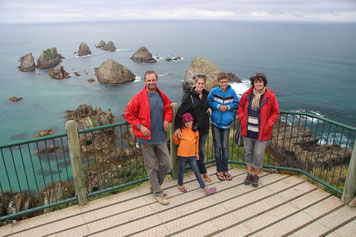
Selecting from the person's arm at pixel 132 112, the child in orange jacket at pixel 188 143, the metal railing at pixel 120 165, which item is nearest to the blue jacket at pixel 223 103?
the child in orange jacket at pixel 188 143

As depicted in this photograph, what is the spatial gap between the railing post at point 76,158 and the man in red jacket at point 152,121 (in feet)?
3.31

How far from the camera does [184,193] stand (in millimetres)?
5715

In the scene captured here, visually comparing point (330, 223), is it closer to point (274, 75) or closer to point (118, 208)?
point (118, 208)

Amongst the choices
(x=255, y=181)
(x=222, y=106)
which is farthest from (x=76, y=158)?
(x=255, y=181)

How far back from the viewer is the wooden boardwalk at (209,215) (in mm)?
4574

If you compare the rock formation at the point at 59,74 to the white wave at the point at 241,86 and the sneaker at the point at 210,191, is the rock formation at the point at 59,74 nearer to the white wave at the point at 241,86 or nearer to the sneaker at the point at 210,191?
the white wave at the point at 241,86

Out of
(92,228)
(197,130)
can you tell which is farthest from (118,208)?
(197,130)

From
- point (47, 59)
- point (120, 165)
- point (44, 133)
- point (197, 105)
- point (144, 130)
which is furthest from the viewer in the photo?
point (47, 59)

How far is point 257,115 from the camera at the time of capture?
5379 mm

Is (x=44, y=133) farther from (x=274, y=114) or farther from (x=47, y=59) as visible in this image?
(x=47, y=59)

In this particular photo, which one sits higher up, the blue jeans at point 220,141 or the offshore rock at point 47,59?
the blue jeans at point 220,141

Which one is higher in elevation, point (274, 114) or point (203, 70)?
point (274, 114)

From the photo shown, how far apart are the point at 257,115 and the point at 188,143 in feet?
4.96

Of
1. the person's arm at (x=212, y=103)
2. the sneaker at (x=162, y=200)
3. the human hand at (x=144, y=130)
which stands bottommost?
the sneaker at (x=162, y=200)
